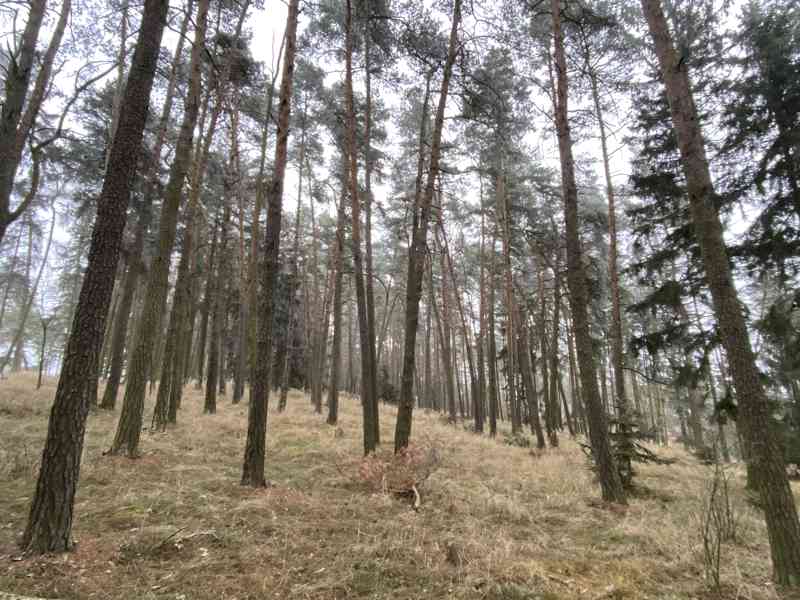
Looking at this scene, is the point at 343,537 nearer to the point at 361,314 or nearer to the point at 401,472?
the point at 401,472

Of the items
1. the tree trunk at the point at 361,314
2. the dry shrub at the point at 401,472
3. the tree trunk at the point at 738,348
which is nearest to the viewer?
the tree trunk at the point at 738,348

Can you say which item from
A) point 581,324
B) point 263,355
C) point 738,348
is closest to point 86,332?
point 263,355

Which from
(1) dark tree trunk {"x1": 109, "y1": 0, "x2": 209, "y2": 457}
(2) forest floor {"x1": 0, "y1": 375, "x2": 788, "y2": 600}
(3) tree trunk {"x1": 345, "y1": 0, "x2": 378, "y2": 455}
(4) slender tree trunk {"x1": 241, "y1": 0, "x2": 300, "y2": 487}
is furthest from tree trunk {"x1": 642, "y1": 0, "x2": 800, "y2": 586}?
(1) dark tree trunk {"x1": 109, "y1": 0, "x2": 209, "y2": 457}

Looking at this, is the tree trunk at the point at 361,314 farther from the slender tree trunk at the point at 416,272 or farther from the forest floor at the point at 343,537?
the forest floor at the point at 343,537

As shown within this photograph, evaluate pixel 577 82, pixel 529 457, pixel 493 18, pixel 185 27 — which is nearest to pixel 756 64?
pixel 577 82

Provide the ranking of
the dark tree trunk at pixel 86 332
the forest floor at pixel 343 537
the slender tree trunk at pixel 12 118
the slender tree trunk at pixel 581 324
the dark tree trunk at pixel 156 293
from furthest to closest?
the dark tree trunk at pixel 156 293 → the slender tree trunk at pixel 581 324 → the slender tree trunk at pixel 12 118 → the dark tree trunk at pixel 86 332 → the forest floor at pixel 343 537

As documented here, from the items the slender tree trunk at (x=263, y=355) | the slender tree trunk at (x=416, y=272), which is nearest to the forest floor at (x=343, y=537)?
the slender tree trunk at (x=263, y=355)

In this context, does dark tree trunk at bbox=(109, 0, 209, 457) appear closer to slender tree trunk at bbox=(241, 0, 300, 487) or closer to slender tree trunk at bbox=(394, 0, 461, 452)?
slender tree trunk at bbox=(241, 0, 300, 487)

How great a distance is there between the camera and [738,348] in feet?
13.2

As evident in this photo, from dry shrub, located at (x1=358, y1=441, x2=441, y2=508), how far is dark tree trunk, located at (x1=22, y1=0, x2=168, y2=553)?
3.76 m

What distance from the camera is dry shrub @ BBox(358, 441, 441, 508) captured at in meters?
6.12

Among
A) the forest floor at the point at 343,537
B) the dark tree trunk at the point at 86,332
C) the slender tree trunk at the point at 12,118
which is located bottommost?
the forest floor at the point at 343,537

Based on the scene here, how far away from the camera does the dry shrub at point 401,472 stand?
20.1ft

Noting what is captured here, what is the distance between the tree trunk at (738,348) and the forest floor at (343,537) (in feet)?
1.54
